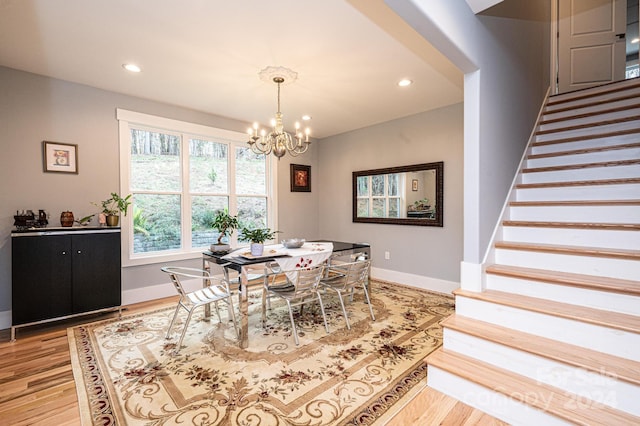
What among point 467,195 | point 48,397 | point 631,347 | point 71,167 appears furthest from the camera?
point 71,167

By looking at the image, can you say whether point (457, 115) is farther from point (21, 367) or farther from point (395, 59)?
point (21, 367)

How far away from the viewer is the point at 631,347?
1491 millimetres

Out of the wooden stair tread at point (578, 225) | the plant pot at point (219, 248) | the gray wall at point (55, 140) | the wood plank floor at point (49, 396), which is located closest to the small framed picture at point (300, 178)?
the gray wall at point (55, 140)

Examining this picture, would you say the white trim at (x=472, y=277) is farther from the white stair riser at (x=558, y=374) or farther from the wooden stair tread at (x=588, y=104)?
the wooden stair tread at (x=588, y=104)

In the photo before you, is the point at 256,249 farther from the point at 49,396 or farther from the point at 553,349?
the point at 553,349

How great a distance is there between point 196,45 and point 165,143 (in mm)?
1957

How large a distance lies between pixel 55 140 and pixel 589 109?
608 centimetres

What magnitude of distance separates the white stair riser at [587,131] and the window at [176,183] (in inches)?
163

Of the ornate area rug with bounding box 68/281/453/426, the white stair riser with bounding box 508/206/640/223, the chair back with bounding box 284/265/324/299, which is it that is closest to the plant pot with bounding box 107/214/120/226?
the ornate area rug with bounding box 68/281/453/426

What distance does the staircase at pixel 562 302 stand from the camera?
1.48m

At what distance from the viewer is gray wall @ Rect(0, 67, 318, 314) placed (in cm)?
295

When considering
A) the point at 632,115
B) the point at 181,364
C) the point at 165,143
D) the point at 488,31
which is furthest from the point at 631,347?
the point at 165,143

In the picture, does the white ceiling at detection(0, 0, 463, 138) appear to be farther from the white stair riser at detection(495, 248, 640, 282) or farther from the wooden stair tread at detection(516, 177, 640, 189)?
the white stair riser at detection(495, 248, 640, 282)

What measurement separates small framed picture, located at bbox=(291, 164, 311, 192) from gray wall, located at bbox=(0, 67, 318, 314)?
2271 mm
